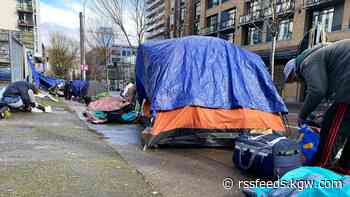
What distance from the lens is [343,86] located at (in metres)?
2.61

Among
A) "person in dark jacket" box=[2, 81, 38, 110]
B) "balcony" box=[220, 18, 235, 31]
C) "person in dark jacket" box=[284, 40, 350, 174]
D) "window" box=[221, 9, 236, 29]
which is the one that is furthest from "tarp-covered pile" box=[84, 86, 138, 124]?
"window" box=[221, 9, 236, 29]

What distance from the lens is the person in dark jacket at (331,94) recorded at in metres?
2.70

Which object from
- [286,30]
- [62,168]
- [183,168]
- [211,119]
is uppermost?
[286,30]

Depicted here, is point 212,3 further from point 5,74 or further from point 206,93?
point 206,93

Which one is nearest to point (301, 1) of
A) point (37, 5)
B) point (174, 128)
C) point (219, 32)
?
point (219, 32)

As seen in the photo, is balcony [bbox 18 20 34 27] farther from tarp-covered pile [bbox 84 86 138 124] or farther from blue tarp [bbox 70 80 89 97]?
tarp-covered pile [bbox 84 86 138 124]

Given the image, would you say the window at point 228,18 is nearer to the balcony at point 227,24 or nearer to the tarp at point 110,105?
the balcony at point 227,24

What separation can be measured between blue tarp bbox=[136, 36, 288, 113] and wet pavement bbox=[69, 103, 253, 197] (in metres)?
0.87

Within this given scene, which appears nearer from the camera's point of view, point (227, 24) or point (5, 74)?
point (5, 74)

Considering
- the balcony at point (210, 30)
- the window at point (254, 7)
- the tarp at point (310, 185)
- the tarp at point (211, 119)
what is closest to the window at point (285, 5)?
the window at point (254, 7)

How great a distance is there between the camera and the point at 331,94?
9.27 ft

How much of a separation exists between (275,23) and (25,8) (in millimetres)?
41334

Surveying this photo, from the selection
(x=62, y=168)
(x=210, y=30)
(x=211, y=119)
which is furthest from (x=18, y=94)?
(x=210, y=30)

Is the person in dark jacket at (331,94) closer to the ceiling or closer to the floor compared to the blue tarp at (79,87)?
closer to the ceiling
